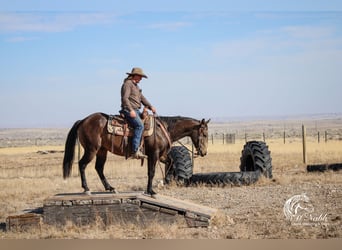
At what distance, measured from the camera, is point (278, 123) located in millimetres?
76250

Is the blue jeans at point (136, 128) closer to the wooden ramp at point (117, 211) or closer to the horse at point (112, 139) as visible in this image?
the horse at point (112, 139)

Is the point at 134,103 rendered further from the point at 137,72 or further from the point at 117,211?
the point at 117,211

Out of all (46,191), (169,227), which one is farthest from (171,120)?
(46,191)

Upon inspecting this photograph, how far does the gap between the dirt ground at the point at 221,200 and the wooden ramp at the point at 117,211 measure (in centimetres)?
14

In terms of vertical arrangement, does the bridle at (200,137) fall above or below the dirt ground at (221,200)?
above

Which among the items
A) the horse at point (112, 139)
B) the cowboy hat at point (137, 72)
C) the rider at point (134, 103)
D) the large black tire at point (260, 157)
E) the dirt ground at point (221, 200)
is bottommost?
the dirt ground at point (221, 200)

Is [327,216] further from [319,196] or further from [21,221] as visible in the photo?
[21,221]

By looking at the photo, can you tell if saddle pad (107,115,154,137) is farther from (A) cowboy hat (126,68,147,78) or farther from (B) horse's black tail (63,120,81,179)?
(A) cowboy hat (126,68,147,78)

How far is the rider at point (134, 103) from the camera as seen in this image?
9555 millimetres

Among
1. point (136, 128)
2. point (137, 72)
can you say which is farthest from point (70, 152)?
point (137, 72)

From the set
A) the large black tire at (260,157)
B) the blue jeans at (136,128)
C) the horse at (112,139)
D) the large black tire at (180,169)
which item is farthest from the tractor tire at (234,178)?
the blue jeans at (136,128)

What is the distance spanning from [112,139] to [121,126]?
27cm

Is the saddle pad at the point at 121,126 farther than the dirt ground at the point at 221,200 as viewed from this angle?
Yes

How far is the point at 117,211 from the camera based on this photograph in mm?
9352
